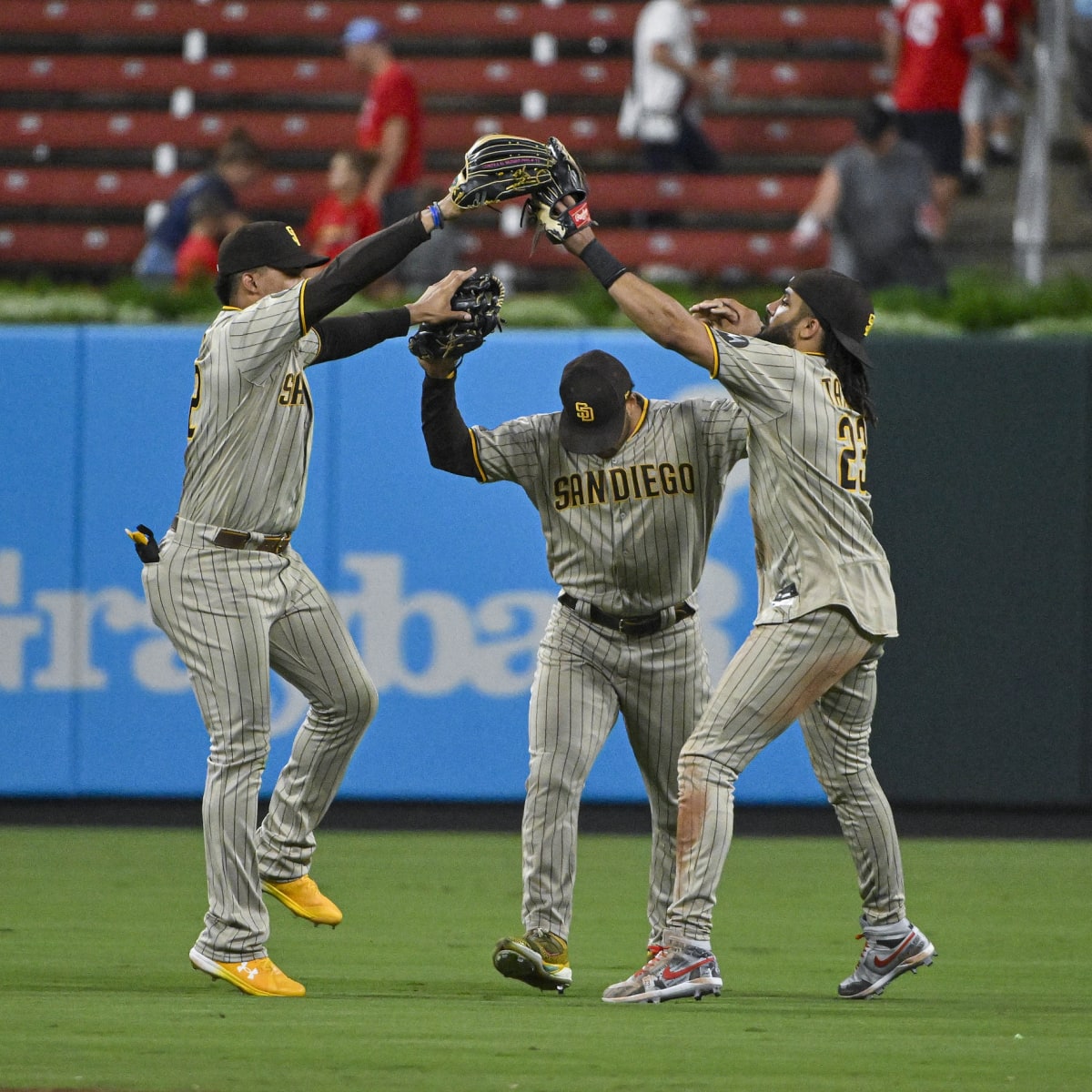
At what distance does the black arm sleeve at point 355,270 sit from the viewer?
517cm

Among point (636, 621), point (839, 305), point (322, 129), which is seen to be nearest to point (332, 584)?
point (636, 621)

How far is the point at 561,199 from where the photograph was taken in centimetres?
517

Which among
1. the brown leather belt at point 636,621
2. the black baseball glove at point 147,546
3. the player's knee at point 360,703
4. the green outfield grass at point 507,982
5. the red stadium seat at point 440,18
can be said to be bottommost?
the green outfield grass at point 507,982

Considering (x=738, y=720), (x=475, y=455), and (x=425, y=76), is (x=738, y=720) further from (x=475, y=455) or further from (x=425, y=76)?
(x=425, y=76)

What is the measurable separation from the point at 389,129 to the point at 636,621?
Result: 6.60 metres

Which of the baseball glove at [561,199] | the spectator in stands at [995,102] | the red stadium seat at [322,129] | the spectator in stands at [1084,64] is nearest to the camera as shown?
the baseball glove at [561,199]

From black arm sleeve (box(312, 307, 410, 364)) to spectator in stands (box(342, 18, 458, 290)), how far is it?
535cm

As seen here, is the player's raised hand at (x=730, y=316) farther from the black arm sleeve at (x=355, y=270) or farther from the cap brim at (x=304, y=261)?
the cap brim at (x=304, y=261)

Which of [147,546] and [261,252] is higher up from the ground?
[261,252]

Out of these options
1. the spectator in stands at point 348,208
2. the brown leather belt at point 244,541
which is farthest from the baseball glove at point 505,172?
the spectator in stands at point 348,208

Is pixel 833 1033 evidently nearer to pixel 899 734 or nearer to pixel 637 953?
pixel 637 953

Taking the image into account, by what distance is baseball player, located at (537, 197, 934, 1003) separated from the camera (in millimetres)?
5078

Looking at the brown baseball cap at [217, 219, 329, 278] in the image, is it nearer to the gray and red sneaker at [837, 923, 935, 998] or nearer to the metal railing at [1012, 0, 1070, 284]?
the gray and red sneaker at [837, 923, 935, 998]

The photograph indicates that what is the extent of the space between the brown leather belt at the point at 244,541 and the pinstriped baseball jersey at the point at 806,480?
140 centimetres
